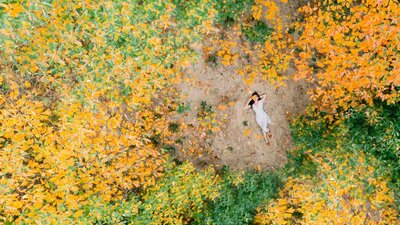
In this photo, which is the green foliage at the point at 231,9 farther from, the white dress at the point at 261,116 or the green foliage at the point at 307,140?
the green foliage at the point at 307,140

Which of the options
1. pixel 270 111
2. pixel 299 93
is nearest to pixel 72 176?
pixel 270 111

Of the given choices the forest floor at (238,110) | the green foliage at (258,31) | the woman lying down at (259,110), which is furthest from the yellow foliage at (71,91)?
the woman lying down at (259,110)

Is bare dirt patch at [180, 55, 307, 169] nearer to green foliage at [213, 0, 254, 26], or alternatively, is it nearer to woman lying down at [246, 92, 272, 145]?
woman lying down at [246, 92, 272, 145]

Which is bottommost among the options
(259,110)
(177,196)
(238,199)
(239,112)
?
(238,199)

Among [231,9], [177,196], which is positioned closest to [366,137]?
[231,9]

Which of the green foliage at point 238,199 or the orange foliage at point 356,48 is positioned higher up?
the orange foliage at point 356,48

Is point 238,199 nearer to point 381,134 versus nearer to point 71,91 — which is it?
point 381,134
